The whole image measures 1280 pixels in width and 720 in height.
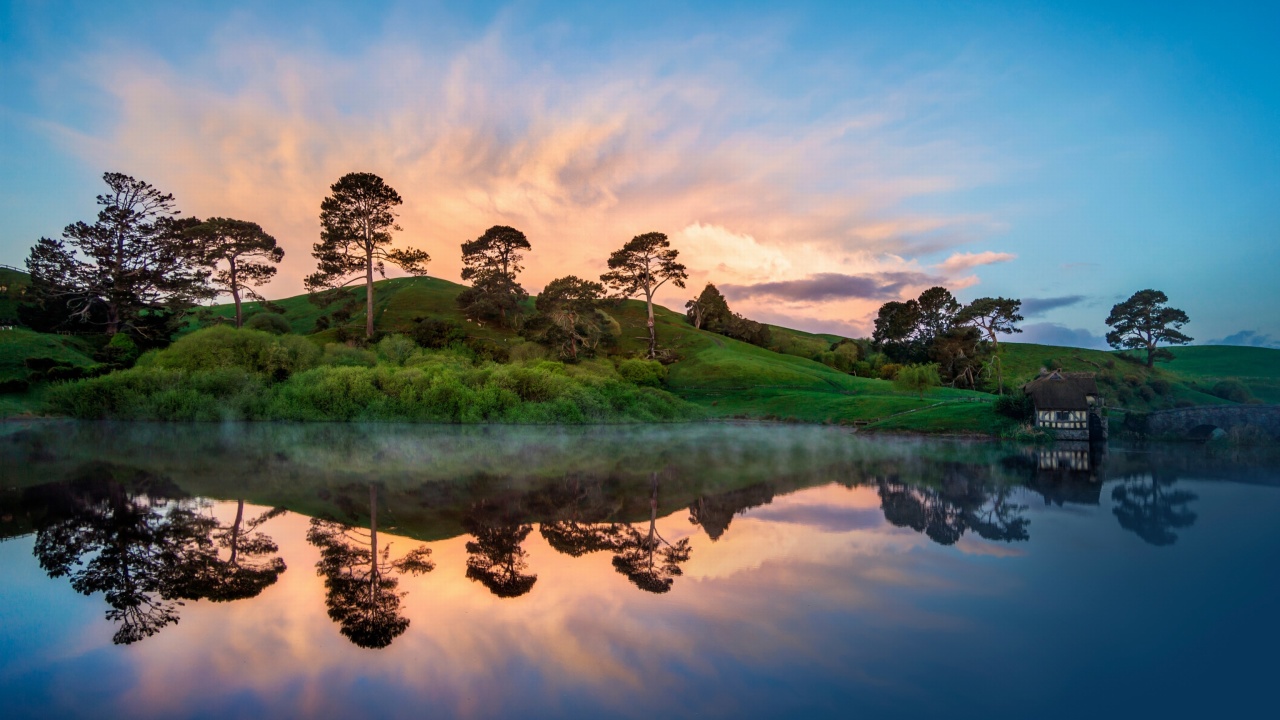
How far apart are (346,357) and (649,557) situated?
4383 cm

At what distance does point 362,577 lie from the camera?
10.4 m

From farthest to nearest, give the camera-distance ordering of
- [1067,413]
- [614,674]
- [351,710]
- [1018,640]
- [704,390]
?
1. [704,390]
2. [1067,413]
3. [1018,640]
4. [614,674]
5. [351,710]

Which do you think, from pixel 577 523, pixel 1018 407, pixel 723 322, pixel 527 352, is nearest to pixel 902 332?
pixel 723 322

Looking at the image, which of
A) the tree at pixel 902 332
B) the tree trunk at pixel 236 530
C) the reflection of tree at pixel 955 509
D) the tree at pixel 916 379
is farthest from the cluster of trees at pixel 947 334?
the tree trunk at pixel 236 530

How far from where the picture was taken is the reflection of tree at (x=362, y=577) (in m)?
8.27

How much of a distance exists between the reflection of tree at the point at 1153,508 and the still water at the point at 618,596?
162 mm

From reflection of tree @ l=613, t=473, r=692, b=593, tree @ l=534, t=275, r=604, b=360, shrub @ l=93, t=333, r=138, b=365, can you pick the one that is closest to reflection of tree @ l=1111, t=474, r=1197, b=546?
reflection of tree @ l=613, t=473, r=692, b=593

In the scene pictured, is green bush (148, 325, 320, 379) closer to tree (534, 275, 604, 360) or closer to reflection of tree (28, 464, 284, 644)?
tree (534, 275, 604, 360)

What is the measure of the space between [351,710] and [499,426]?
119 ft

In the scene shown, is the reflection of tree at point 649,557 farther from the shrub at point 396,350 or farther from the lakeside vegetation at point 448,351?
the shrub at point 396,350

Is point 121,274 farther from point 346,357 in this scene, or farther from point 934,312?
point 934,312

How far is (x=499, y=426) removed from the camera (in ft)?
136

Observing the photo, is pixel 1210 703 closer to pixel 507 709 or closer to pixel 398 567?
pixel 507 709

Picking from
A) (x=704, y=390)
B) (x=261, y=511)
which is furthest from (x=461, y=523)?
(x=704, y=390)
